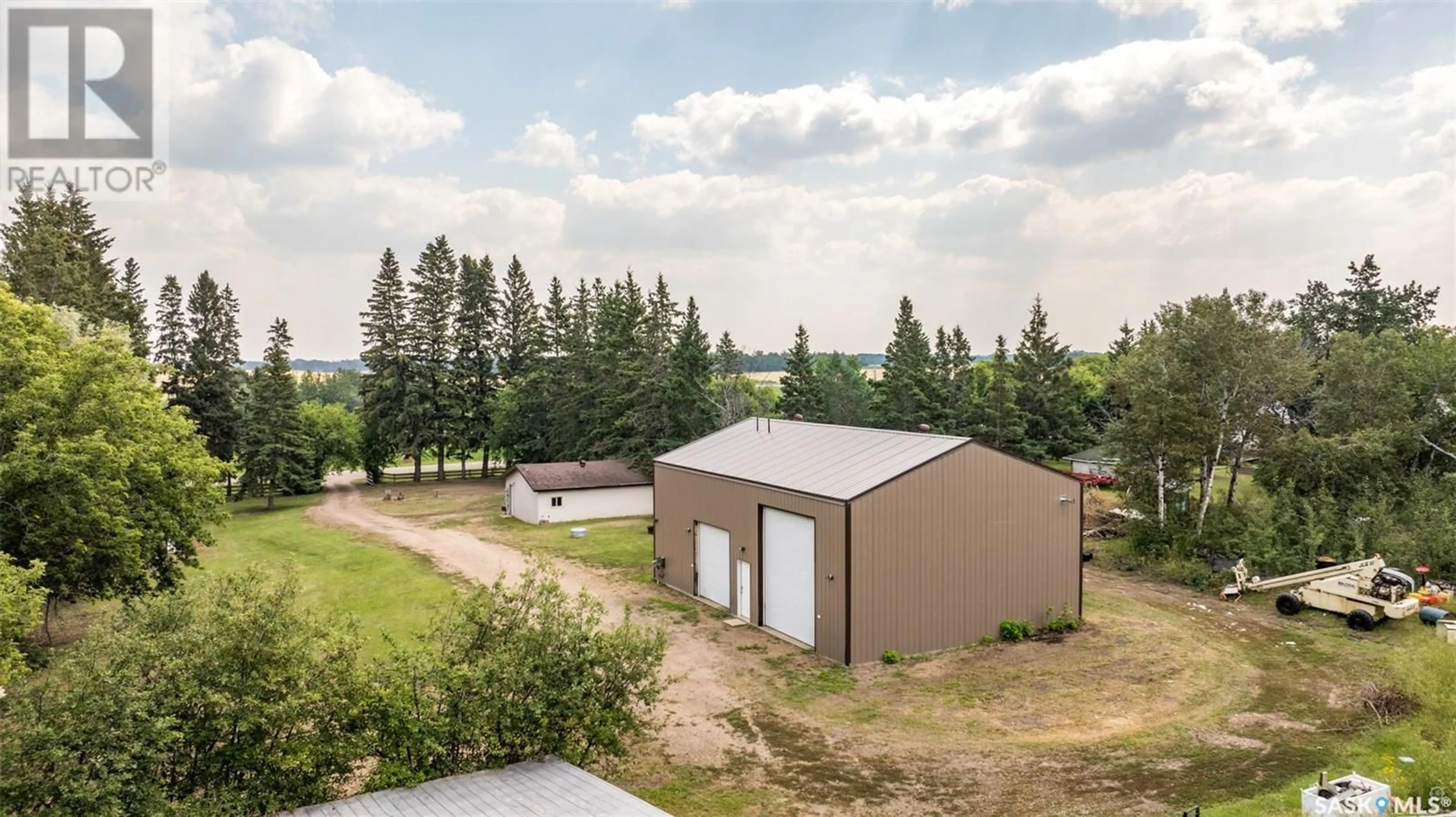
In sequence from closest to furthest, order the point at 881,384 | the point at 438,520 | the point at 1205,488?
the point at 1205,488 → the point at 438,520 → the point at 881,384

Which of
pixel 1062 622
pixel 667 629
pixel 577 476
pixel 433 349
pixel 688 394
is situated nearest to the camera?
pixel 1062 622

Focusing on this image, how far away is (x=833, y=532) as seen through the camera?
16797 millimetres

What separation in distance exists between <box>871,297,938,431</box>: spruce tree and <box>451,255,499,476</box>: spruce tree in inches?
975

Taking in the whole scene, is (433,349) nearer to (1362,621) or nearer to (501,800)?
(501,800)

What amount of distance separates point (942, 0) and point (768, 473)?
14.8m

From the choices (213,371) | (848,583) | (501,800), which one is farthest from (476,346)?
(501,800)

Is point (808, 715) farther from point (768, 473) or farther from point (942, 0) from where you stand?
point (942, 0)

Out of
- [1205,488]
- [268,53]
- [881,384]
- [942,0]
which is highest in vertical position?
[942,0]

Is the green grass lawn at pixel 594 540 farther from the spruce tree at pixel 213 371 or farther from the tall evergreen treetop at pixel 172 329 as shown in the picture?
the tall evergreen treetop at pixel 172 329

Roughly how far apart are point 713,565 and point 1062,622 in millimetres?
8630

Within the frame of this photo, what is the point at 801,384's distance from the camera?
5050 cm

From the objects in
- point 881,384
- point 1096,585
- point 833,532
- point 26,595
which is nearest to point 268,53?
point 26,595

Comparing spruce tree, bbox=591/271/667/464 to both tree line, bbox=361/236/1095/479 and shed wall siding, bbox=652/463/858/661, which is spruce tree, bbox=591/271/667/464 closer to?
tree line, bbox=361/236/1095/479

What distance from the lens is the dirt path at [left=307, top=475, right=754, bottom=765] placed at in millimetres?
12891
